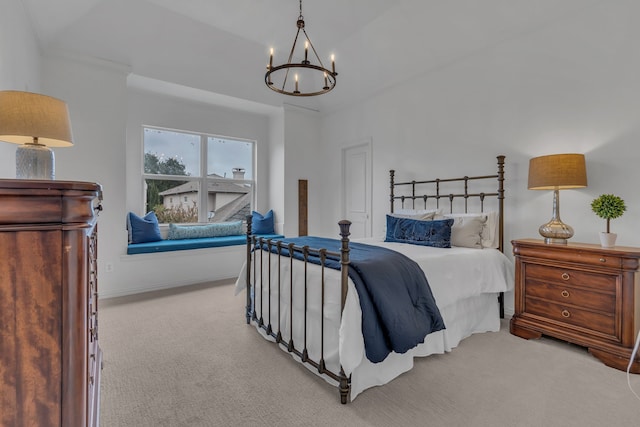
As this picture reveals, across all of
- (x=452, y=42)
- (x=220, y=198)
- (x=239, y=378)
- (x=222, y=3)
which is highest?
(x=222, y=3)

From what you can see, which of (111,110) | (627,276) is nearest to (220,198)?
(111,110)

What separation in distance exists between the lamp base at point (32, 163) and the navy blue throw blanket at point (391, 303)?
4.94 feet

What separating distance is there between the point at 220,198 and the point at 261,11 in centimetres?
290

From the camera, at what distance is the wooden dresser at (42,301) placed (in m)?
0.69

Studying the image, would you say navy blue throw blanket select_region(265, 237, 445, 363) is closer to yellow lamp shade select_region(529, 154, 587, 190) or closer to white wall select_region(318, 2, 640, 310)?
yellow lamp shade select_region(529, 154, 587, 190)

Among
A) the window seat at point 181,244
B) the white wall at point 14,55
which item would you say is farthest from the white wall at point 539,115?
the white wall at point 14,55

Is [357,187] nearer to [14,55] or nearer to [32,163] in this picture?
[14,55]

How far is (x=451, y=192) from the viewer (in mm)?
3760

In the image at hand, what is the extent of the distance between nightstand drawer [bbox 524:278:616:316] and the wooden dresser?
3.01 meters

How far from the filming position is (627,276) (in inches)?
85.0

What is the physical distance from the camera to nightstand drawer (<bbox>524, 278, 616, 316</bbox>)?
7.40ft

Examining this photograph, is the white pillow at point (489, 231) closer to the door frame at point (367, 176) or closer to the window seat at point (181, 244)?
the door frame at point (367, 176)

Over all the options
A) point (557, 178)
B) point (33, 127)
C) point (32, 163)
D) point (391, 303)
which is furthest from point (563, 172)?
point (33, 127)

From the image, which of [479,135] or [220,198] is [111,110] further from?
[479,135]
